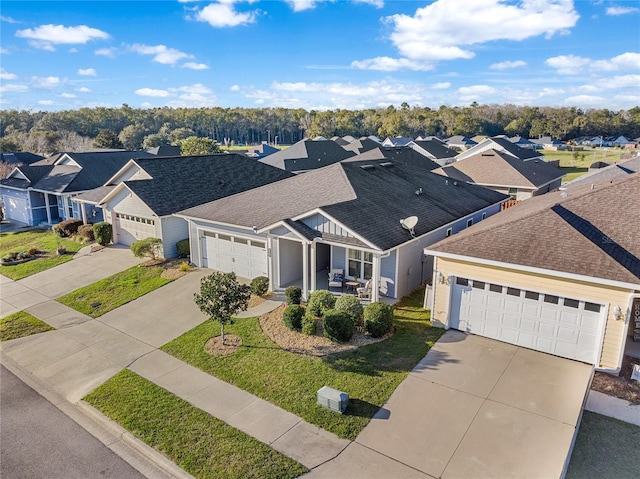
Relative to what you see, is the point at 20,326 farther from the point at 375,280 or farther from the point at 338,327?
the point at 375,280

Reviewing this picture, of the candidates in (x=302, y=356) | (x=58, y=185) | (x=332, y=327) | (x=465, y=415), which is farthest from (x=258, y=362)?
(x=58, y=185)

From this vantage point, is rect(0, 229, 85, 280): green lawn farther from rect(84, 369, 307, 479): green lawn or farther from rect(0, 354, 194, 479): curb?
rect(84, 369, 307, 479): green lawn

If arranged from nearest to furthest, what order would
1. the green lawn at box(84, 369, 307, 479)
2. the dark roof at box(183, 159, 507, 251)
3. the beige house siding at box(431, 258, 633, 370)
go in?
the green lawn at box(84, 369, 307, 479), the beige house siding at box(431, 258, 633, 370), the dark roof at box(183, 159, 507, 251)

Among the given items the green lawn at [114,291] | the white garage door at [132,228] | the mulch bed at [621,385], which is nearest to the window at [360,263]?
the mulch bed at [621,385]

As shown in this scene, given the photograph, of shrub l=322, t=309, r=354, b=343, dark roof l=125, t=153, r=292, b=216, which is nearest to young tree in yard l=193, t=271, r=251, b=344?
shrub l=322, t=309, r=354, b=343

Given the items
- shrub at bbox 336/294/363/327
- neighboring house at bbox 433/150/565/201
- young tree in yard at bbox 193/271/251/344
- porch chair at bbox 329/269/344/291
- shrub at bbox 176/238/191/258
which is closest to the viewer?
young tree in yard at bbox 193/271/251/344

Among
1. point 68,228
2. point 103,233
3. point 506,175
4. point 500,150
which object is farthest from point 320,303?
point 500,150

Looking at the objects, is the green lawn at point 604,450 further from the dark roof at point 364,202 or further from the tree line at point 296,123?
the tree line at point 296,123
